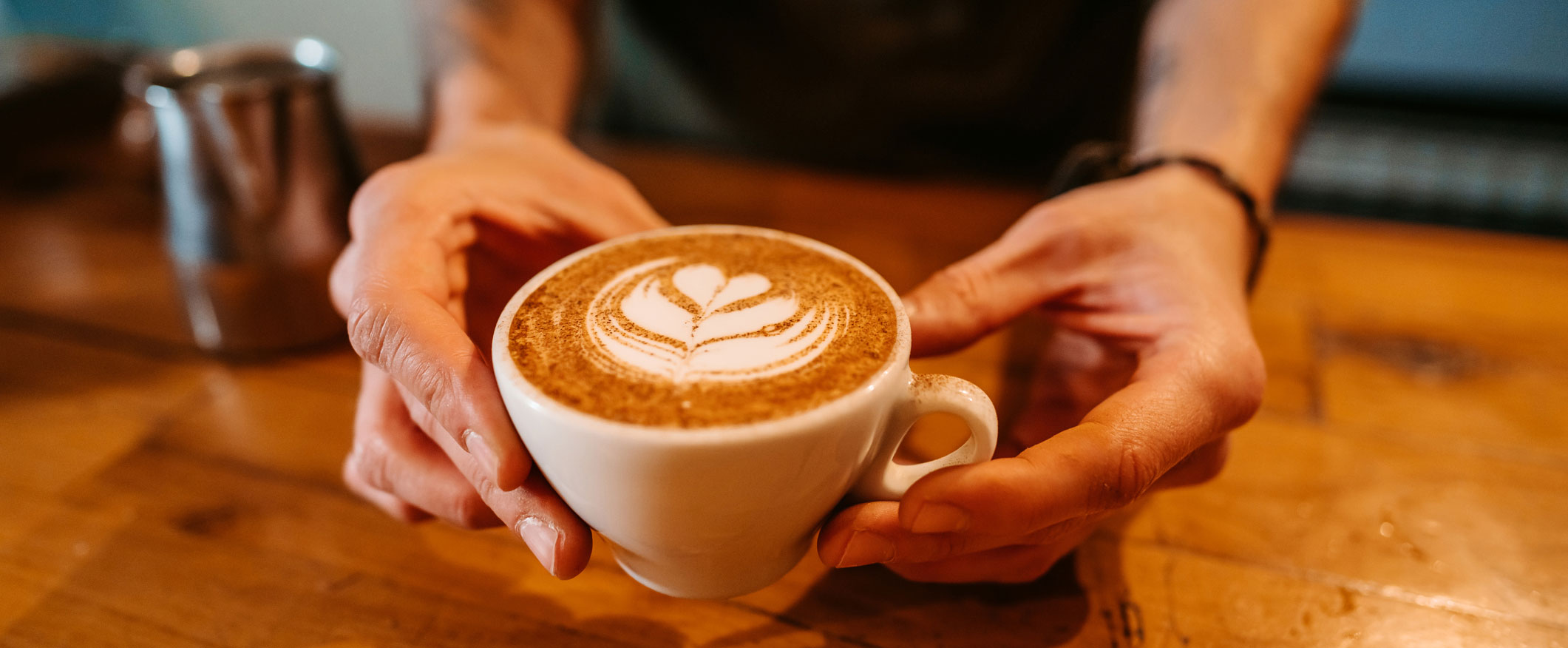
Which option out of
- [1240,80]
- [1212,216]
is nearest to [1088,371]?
[1212,216]

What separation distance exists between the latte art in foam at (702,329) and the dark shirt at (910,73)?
85 cm

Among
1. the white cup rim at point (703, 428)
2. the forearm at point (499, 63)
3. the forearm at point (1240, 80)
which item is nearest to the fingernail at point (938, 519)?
the white cup rim at point (703, 428)

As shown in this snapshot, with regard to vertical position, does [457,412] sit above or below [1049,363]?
above

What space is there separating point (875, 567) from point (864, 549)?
16 centimetres

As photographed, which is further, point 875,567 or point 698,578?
point 875,567

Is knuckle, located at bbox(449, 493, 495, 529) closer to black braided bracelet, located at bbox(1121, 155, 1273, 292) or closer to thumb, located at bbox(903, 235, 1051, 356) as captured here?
thumb, located at bbox(903, 235, 1051, 356)

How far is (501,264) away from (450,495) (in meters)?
0.34

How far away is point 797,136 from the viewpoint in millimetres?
1708

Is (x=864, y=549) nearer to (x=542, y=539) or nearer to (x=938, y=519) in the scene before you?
(x=938, y=519)

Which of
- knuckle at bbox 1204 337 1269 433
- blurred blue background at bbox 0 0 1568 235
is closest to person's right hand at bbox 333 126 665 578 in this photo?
knuckle at bbox 1204 337 1269 433

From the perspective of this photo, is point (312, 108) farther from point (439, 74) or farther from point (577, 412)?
point (577, 412)

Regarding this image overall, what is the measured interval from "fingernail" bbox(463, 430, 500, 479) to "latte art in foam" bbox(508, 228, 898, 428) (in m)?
0.07

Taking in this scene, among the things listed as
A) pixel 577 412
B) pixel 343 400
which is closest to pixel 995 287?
pixel 577 412

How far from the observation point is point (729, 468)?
0.55 metres
